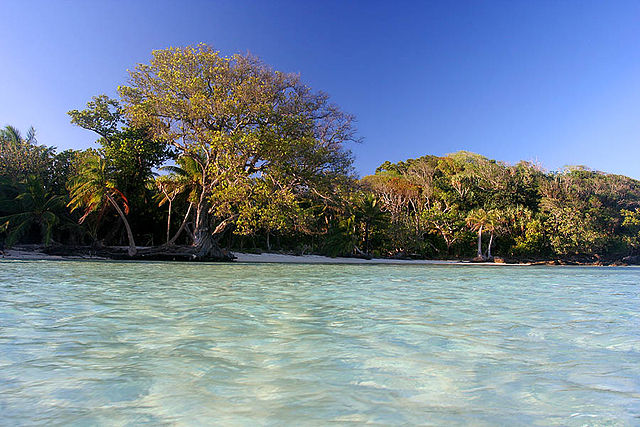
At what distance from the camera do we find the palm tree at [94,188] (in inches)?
664

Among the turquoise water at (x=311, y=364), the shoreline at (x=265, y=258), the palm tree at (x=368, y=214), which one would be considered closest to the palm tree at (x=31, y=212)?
the shoreline at (x=265, y=258)

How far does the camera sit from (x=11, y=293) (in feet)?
18.3

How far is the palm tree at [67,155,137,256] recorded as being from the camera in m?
16.9

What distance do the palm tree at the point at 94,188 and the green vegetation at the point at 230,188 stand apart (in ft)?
0.22

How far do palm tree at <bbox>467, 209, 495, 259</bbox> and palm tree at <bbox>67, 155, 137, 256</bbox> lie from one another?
19735mm

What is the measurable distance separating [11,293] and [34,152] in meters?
19.2

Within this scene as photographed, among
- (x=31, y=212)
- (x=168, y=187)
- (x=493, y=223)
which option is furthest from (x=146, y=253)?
(x=493, y=223)

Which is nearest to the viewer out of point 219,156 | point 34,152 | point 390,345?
point 390,345

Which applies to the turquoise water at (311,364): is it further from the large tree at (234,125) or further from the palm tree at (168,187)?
the palm tree at (168,187)

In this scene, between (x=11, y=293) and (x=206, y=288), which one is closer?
(x=11, y=293)

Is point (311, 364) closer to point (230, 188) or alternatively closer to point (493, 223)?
point (230, 188)

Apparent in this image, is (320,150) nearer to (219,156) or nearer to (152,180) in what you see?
(219,156)

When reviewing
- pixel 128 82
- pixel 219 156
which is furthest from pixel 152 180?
pixel 219 156

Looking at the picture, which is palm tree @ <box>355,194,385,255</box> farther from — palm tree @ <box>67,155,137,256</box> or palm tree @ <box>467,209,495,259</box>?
palm tree @ <box>67,155,137,256</box>
